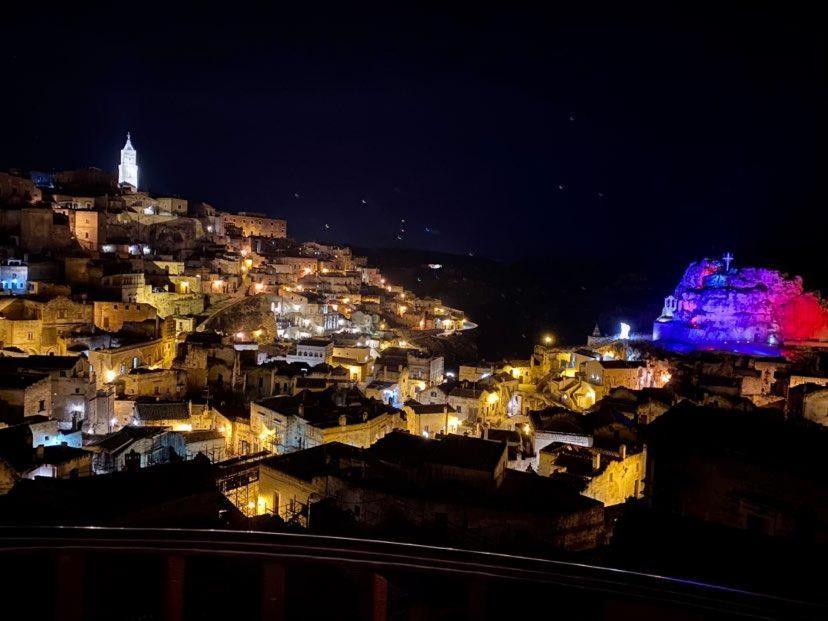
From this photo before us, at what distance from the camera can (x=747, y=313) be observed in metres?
47.6

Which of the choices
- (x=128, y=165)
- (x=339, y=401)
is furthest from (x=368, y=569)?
(x=128, y=165)

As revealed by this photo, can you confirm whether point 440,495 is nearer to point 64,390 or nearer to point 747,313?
point 64,390

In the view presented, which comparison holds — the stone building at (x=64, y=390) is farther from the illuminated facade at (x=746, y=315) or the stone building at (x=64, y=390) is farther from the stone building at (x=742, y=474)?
the illuminated facade at (x=746, y=315)

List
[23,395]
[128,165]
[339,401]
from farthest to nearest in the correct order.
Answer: [128,165] < [339,401] < [23,395]

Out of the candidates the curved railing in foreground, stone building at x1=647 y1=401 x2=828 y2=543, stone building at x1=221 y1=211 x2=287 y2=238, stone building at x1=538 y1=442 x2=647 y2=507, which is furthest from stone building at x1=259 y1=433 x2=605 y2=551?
stone building at x1=221 y1=211 x2=287 y2=238

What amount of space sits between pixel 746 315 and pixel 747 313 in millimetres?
222

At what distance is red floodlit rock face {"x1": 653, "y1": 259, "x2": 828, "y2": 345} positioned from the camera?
4644 cm

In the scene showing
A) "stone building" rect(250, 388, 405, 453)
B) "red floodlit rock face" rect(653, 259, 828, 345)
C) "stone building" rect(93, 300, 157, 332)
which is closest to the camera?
"stone building" rect(250, 388, 405, 453)

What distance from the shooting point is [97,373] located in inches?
1025

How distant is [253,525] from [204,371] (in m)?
20.3

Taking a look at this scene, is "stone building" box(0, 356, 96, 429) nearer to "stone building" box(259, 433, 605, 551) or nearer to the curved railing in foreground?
"stone building" box(259, 433, 605, 551)

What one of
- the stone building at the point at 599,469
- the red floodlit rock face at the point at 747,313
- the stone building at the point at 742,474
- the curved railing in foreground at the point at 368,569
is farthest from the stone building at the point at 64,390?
the red floodlit rock face at the point at 747,313

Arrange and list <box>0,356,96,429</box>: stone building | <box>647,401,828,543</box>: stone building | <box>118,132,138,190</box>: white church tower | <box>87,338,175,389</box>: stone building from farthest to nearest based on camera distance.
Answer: <box>118,132,138,190</box>: white church tower < <box>87,338,175,389</box>: stone building < <box>0,356,96,429</box>: stone building < <box>647,401,828,543</box>: stone building

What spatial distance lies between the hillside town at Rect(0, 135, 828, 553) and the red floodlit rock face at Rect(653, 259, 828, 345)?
17cm
